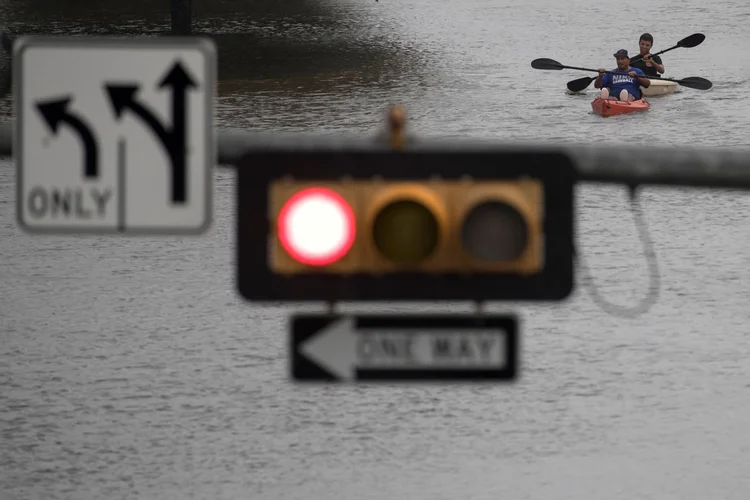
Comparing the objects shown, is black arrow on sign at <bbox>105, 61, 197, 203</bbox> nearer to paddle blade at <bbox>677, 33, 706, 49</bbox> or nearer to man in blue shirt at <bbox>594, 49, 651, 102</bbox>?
paddle blade at <bbox>677, 33, 706, 49</bbox>

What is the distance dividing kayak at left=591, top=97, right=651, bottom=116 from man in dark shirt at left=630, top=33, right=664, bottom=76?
2.36ft

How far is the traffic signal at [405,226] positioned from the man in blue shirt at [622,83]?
116ft

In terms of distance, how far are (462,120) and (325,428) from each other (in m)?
22.1

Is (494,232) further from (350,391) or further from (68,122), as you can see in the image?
(350,391)

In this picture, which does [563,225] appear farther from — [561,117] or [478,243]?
[561,117]

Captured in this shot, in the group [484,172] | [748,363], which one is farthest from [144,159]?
[748,363]

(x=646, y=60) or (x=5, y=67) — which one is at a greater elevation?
(x=5, y=67)

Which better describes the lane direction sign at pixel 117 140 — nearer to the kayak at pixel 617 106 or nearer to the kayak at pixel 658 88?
the kayak at pixel 617 106

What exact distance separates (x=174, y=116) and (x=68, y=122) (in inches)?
10.0

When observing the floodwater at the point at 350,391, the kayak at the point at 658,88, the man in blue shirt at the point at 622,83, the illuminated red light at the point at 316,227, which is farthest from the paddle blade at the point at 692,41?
the illuminated red light at the point at 316,227

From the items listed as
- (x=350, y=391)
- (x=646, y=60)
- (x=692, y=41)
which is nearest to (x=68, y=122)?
(x=350, y=391)

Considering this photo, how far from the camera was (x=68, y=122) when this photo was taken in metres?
4.44

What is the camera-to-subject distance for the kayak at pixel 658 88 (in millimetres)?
44531

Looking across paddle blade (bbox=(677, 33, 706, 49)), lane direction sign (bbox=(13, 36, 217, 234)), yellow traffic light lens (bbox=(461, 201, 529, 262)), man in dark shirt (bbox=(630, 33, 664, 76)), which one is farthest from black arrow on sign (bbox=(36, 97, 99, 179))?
man in dark shirt (bbox=(630, 33, 664, 76))
